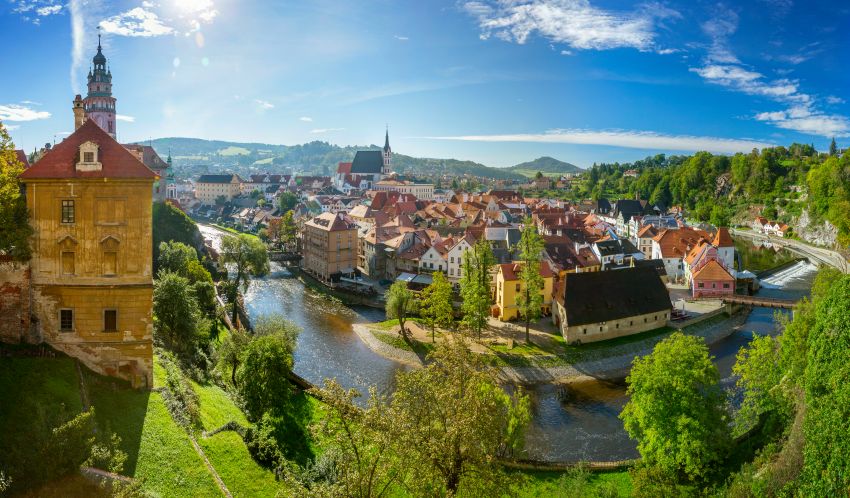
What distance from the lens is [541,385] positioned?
3247 cm

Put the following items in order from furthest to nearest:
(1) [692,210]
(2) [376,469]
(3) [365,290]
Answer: (1) [692,210]
(3) [365,290]
(2) [376,469]

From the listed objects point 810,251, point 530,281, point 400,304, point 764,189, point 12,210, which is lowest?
point 400,304

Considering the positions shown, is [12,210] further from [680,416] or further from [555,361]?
[555,361]

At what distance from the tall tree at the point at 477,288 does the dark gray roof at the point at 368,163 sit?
397 feet

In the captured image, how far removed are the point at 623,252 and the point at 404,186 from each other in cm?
8716

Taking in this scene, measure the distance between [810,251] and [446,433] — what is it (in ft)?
287

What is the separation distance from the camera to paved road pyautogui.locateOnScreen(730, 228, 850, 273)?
Answer: 7103cm

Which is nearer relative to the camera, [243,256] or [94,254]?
[94,254]

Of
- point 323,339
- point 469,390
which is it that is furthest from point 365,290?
point 469,390

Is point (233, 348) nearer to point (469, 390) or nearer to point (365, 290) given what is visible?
point (469, 390)

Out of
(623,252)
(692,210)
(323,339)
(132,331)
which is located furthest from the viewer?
(692,210)

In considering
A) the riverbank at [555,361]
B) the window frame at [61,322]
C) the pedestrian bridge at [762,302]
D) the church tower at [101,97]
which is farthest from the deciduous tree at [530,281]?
the church tower at [101,97]

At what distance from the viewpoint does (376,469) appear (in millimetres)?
12797

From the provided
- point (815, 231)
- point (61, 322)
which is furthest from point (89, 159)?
point (815, 231)
